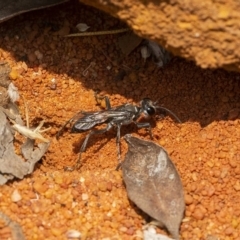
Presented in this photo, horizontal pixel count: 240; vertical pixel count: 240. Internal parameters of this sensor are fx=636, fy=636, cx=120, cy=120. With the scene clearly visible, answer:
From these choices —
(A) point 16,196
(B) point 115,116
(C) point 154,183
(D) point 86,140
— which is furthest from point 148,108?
(A) point 16,196

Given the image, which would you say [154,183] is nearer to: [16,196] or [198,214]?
[198,214]

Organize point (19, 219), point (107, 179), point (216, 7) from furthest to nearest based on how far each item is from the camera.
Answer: point (107, 179) → point (19, 219) → point (216, 7)

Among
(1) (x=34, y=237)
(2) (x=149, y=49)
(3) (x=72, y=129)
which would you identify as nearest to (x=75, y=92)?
(3) (x=72, y=129)

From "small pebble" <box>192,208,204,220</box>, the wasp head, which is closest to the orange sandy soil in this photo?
"small pebble" <box>192,208,204,220</box>

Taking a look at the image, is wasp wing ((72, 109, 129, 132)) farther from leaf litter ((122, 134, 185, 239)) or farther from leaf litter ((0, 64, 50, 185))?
leaf litter ((122, 134, 185, 239))

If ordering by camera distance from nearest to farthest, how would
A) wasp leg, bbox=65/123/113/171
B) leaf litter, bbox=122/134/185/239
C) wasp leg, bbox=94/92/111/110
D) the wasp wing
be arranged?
leaf litter, bbox=122/134/185/239, wasp leg, bbox=65/123/113/171, the wasp wing, wasp leg, bbox=94/92/111/110

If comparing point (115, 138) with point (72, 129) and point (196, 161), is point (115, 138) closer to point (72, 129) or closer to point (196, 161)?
point (72, 129)
